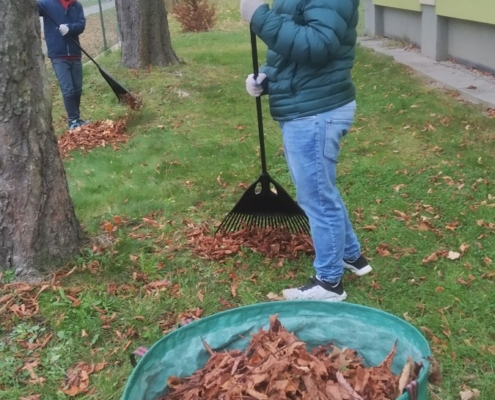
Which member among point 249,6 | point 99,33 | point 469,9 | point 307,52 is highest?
point 249,6

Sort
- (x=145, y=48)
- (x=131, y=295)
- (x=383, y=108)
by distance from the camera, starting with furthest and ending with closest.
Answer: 1. (x=145, y=48)
2. (x=383, y=108)
3. (x=131, y=295)

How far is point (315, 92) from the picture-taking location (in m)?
2.76

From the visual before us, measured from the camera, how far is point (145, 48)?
30.3 ft

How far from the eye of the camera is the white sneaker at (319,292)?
3135mm

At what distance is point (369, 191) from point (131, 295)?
2.05 meters

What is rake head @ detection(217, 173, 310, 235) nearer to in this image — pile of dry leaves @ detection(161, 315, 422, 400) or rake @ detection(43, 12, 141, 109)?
pile of dry leaves @ detection(161, 315, 422, 400)

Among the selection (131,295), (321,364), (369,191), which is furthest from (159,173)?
(321,364)

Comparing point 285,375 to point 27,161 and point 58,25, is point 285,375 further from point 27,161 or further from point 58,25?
point 58,25

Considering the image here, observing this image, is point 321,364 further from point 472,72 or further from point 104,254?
point 472,72

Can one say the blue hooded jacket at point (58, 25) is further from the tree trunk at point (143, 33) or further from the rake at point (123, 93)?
the tree trunk at point (143, 33)

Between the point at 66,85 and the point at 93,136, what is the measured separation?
2.36ft

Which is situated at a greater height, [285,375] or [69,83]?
[69,83]

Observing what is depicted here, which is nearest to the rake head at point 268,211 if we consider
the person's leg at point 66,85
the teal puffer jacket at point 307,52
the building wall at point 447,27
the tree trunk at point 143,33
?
the teal puffer jacket at point 307,52

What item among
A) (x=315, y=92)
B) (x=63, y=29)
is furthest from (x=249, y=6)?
(x=63, y=29)
